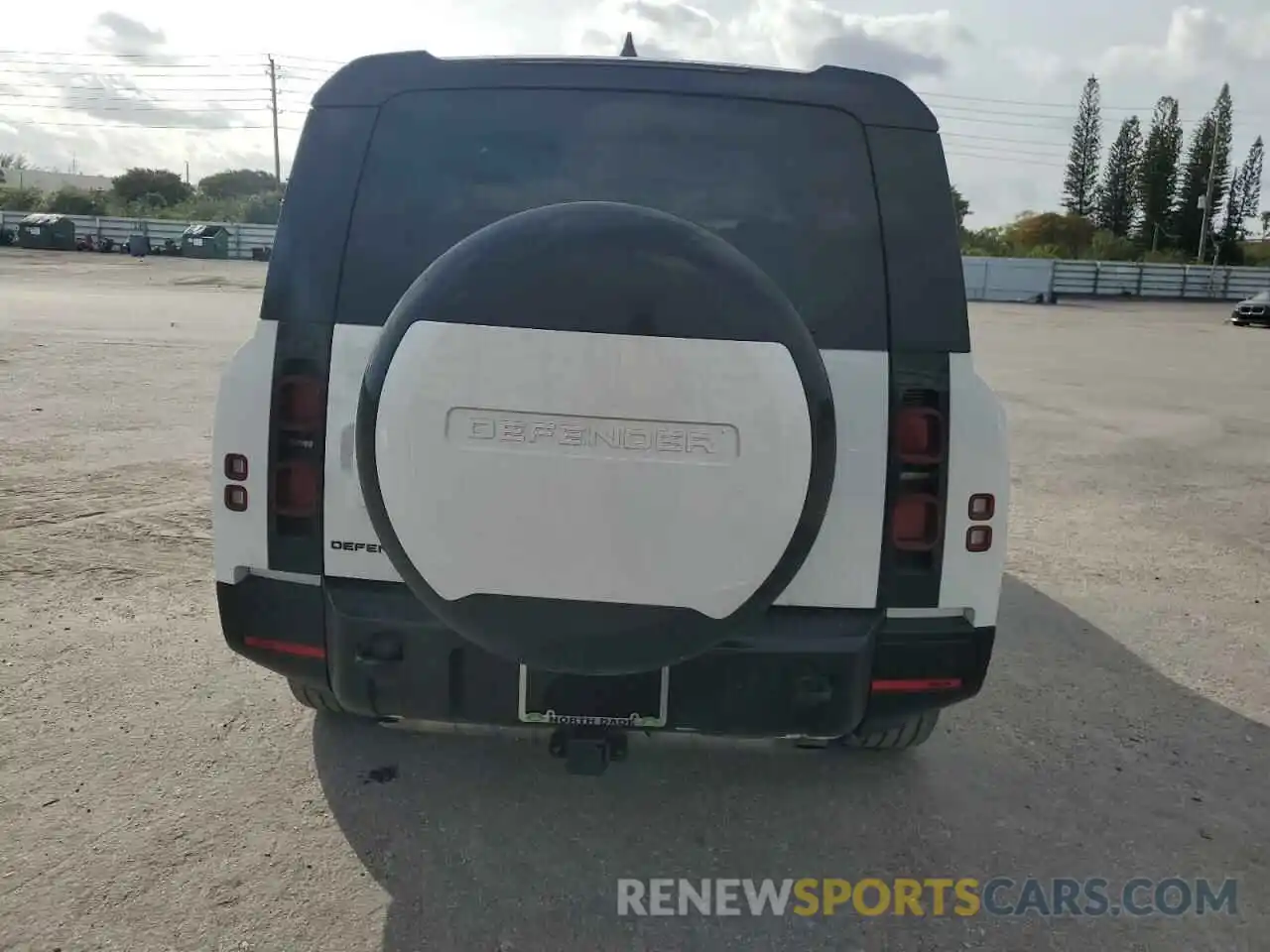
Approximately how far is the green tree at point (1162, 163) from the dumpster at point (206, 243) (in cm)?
6909

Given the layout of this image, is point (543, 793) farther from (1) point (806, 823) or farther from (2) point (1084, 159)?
(2) point (1084, 159)

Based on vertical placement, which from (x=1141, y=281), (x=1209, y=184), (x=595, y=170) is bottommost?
(x=595, y=170)

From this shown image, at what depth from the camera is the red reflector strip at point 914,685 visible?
2.70m

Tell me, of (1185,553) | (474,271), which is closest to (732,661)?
(474,271)

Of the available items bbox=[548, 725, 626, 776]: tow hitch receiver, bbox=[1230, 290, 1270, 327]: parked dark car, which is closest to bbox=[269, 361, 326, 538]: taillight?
bbox=[548, 725, 626, 776]: tow hitch receiver

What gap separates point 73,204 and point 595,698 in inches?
3073

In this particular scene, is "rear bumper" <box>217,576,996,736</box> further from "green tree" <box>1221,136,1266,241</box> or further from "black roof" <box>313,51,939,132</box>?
"green tree" <box>1221,136,1266,241</box>

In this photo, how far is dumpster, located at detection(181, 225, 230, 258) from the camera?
164ft

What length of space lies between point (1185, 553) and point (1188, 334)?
25.9 metres

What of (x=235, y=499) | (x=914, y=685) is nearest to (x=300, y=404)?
(x=235, y=499)

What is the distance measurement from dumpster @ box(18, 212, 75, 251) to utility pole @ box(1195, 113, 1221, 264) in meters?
69.3

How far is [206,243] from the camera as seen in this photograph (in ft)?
164

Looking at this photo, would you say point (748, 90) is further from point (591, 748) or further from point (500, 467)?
point (591, 748)

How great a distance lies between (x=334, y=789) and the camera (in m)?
3.22
